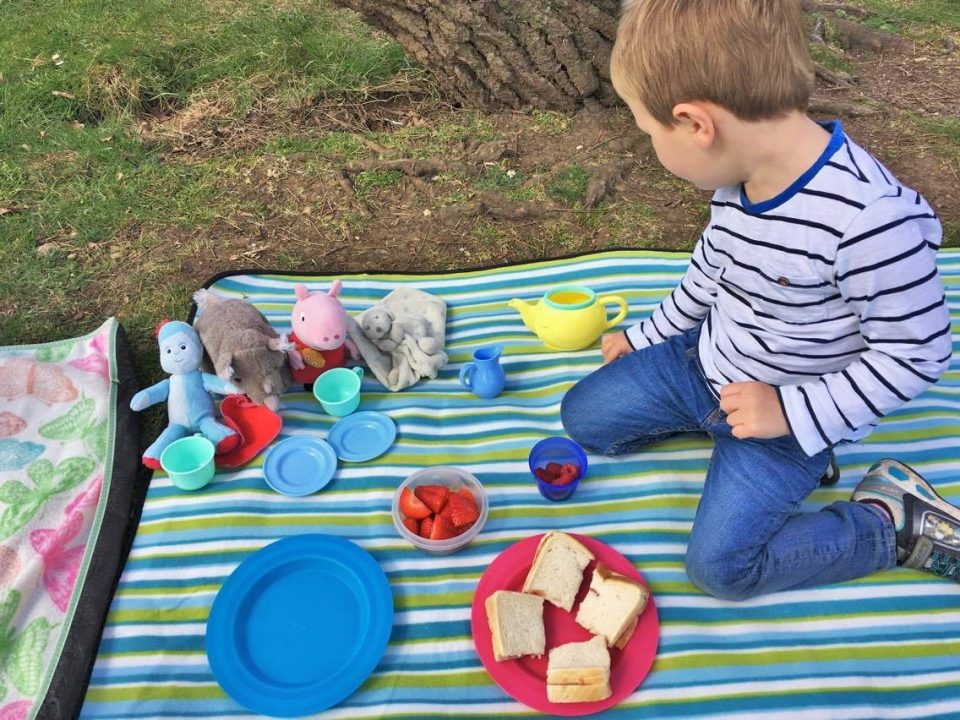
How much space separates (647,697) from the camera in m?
1.60

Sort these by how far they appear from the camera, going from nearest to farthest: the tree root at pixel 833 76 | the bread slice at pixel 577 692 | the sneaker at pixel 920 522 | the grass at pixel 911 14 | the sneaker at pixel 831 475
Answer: the bread slice at pixel 577 692, the sneaker at pixel 920 522, the sneaker at pixel 831 475, the tree root at pixel 833 76, the grass at pixel 911 14

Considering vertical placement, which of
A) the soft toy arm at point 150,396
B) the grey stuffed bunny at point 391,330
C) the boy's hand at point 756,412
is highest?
the boy's hand at point 756,412

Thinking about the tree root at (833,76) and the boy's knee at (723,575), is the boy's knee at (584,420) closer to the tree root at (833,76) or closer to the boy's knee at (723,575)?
the boy's knee at (723,575)

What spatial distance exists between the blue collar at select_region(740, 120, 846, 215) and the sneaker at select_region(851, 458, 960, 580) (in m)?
0.95

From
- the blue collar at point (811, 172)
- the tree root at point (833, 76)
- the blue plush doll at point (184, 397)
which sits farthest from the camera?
the tree root at point (833, 76)

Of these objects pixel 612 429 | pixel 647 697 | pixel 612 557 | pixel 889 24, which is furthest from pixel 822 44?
pixel 647 697

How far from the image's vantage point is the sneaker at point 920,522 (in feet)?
5.88

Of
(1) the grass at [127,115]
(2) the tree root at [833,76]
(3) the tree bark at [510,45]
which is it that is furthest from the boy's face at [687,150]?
(2) the tree root at [833,76]

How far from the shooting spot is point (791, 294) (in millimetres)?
1545

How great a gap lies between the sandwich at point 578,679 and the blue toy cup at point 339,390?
3.53ft

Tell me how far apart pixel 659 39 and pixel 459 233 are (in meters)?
1.89

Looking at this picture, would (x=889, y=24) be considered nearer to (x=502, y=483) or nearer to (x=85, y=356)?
(x=502, y=483)

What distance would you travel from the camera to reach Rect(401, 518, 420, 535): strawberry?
6.25 ft

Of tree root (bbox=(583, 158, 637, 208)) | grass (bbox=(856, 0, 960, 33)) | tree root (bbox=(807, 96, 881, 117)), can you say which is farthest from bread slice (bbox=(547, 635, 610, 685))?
grass (bbox=(856, 0, 960, 33))
